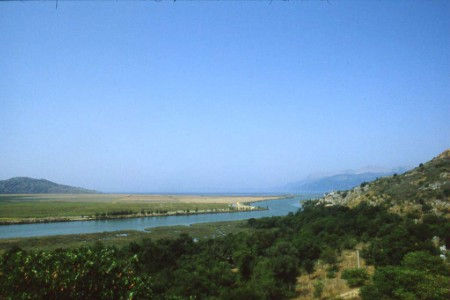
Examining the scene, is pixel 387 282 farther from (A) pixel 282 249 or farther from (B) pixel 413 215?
(B) pixel 413 215

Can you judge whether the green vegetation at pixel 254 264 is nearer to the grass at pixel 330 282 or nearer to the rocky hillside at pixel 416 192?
the rocky hillside at pixel 416 192

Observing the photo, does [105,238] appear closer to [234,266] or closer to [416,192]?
[234,266]

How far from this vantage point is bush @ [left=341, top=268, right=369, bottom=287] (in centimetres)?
2814

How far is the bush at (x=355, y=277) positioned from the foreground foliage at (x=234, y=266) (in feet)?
4.78

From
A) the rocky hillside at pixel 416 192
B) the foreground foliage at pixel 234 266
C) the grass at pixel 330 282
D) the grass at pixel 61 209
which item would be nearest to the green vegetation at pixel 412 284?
the foreground foliage at pixel 234 266

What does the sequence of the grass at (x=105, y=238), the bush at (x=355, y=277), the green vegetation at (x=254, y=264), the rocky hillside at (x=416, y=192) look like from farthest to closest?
the grass at (x=105, y=238) → the rocky hillside at (x=416, y=192) → the bush at (x=355, y=277) → the green vegetation at (x=254, y=264)

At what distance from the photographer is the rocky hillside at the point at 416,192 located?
54.0m

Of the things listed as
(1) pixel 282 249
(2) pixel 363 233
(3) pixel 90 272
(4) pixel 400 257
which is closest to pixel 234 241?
(1) pixel 282 249

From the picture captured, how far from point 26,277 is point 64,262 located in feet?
4.66

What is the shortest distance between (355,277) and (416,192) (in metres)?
41.7

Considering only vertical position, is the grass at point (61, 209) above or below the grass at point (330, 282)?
above

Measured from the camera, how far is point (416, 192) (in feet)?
201

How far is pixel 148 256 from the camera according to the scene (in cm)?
4031

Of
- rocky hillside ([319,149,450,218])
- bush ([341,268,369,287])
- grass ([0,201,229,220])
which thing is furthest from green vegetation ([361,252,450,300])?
grass ([0,201,229,220])
